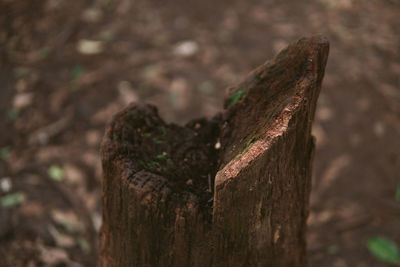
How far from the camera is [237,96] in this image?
1330mm

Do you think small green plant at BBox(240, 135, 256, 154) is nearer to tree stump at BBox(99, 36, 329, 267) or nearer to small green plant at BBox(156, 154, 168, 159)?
tree stump at BBox(99, 36, 329, 267)

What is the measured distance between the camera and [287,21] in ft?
15.9

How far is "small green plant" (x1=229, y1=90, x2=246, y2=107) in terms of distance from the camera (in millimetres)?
1315

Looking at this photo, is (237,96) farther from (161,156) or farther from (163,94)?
(163,94)

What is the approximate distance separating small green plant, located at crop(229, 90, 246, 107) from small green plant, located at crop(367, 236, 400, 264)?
198 cm

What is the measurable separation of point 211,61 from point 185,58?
31 centimetres

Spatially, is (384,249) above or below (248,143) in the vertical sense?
above

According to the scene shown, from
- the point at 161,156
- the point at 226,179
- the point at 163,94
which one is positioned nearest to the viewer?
the point at 226,179

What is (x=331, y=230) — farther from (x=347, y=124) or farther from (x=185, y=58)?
(x=185, y=58)

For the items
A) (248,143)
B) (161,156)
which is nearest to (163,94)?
(161,156)

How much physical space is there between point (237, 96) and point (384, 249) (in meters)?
2.01

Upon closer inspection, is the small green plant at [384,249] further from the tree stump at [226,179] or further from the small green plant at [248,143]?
the small green plant at [248,143]

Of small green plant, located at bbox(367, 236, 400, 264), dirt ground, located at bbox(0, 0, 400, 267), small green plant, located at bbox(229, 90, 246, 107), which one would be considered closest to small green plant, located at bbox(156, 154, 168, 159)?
small green plant, located at bbox(229, 90, 246, 107)

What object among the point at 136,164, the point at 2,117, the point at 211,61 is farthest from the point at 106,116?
the point at 136,164
